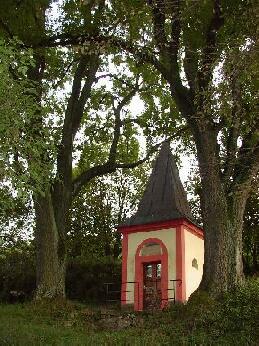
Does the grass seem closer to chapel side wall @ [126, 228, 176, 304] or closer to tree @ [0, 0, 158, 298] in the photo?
tree @ [0, 0, 158, 298]

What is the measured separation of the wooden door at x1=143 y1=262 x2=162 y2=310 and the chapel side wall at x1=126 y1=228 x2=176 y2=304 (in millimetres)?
548

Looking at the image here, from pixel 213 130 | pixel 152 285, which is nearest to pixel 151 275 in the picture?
pixel 152 285

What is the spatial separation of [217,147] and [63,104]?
8699 mm

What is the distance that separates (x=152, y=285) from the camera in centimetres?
1984

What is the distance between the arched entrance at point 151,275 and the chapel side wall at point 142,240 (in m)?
0.14

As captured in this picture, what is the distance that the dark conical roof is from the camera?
20.5 m

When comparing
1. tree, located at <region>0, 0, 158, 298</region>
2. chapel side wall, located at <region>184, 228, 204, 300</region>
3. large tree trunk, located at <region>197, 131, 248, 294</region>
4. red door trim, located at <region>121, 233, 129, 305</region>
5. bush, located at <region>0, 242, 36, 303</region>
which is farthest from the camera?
bush, located at <region>0, 242, 36, 303</region>

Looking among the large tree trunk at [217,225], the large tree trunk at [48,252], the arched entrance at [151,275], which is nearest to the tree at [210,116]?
the large tree trunk at [217,225]

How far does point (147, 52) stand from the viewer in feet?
44.4

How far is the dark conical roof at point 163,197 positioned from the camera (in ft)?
67.4

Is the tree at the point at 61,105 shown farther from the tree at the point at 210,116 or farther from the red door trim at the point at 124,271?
the red door trim at the point at 124,271

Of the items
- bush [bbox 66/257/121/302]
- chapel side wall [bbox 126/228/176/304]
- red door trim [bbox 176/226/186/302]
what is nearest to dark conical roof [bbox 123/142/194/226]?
chapel side wall [bbox 126/228/176/304]

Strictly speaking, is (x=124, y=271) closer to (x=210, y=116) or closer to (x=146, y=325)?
(x=146, y=325)

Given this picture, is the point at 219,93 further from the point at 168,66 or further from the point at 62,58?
the point at 62,58
